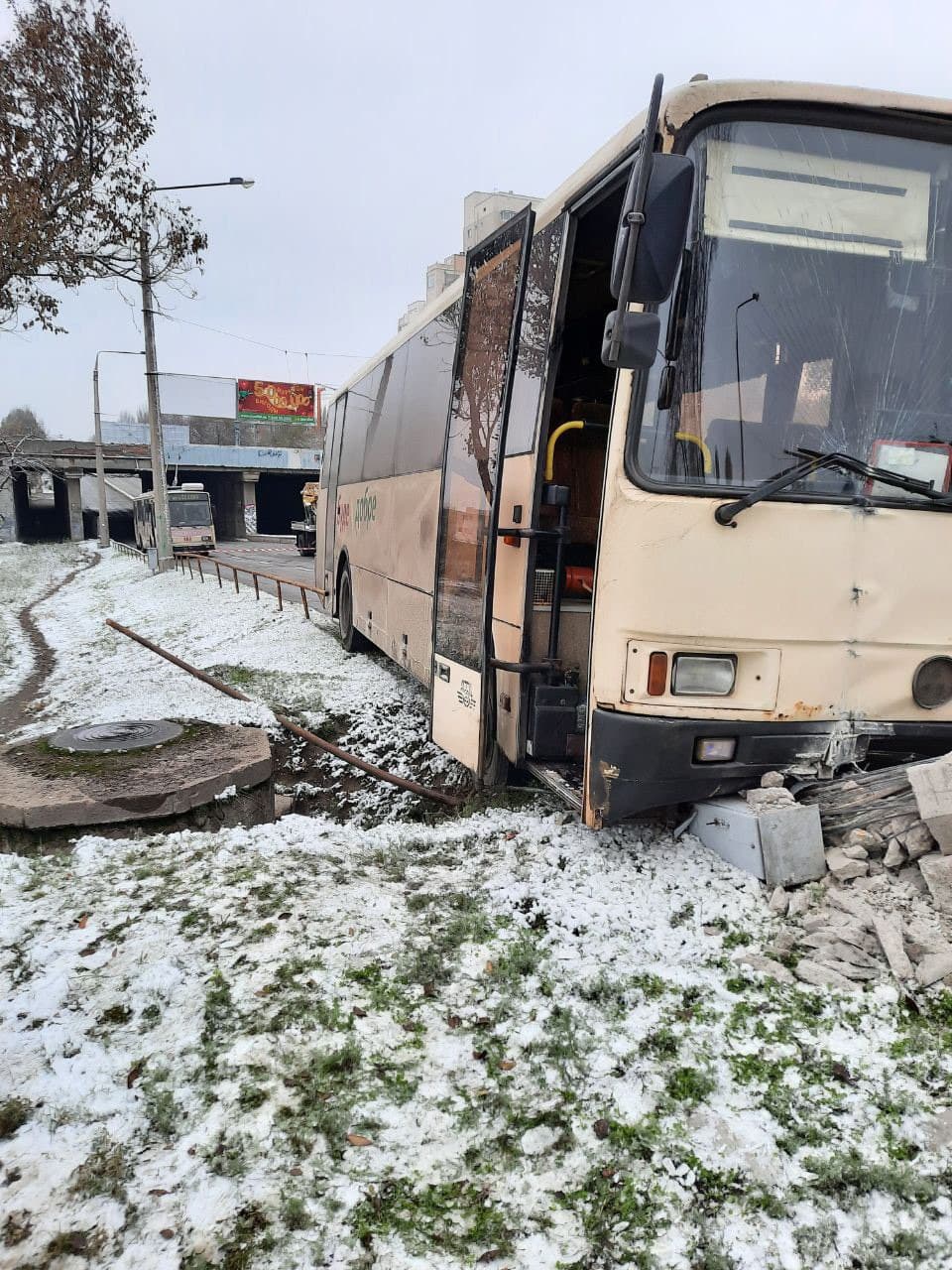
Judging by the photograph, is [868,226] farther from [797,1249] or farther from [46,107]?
[46,107]

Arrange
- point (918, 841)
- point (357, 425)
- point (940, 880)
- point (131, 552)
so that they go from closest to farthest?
point (940, 880) → point (918, 841) → point (357, 425) → point (131, 552)

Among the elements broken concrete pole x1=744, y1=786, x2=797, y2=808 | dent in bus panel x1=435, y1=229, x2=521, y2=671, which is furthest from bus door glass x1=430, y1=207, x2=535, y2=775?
broken concrete pole x1=744, y1=786, x2=797, y2=808

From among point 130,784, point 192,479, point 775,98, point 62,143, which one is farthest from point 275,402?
point 775,98

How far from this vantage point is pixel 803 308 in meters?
3.86

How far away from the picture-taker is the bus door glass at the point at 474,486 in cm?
499

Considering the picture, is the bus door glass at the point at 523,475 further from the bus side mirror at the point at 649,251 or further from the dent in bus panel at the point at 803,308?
the bus side mirror at the point at 649,251

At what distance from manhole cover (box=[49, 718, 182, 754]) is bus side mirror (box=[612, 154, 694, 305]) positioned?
4388mm

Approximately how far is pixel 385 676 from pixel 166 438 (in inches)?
1964

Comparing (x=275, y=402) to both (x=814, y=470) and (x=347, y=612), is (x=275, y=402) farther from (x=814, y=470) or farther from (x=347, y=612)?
(x=814, y=470)

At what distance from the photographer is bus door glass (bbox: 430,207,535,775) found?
4988 mm

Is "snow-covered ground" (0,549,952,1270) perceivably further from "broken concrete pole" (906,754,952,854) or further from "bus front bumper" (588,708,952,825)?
"broken concrete pole" (906,754,952,854)

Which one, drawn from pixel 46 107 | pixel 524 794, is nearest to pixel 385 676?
pixel 524 794

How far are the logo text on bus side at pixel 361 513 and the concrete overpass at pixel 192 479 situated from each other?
41.3 metres

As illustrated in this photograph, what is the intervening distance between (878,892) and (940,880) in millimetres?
256
